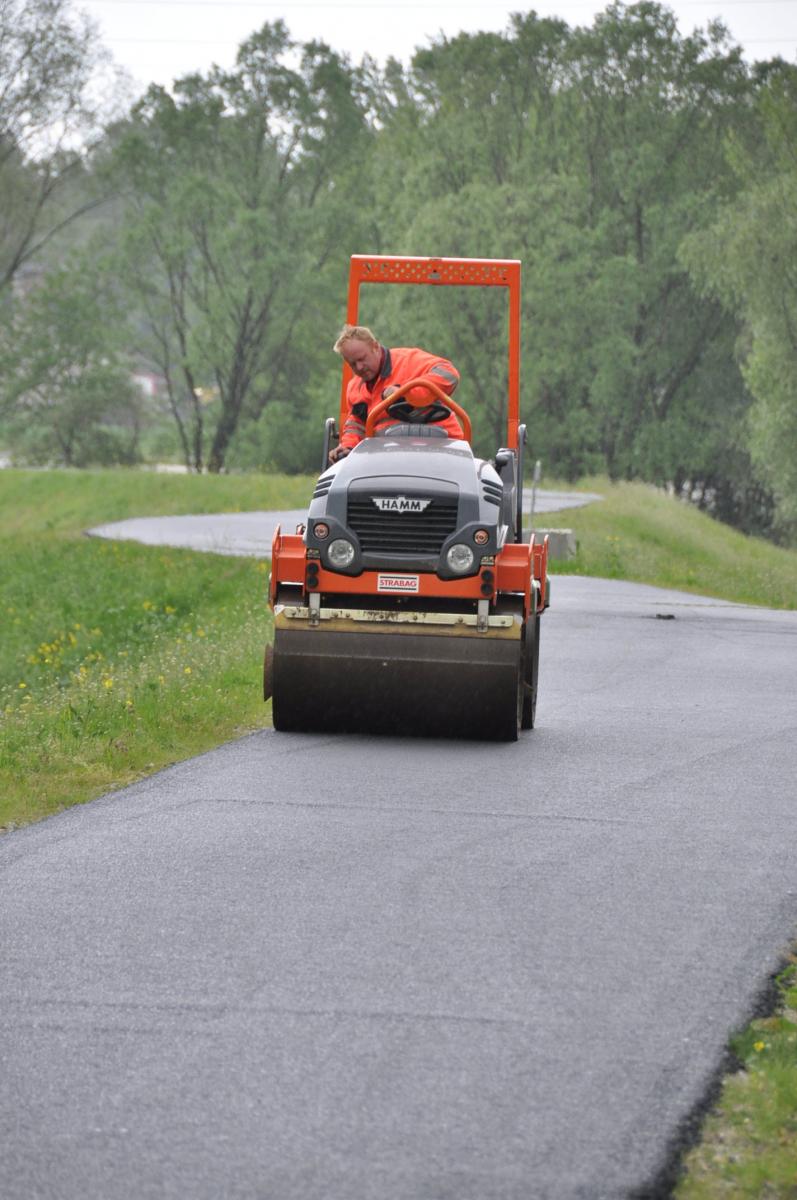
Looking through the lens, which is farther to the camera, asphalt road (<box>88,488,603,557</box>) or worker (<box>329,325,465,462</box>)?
asphalt road (<box>88,488,603,557</box>)

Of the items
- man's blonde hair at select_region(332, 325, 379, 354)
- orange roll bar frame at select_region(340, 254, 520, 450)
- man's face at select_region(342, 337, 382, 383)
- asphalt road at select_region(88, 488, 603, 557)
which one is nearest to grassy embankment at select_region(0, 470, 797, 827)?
asphalt road at select_region(88, 488, 603, 557)

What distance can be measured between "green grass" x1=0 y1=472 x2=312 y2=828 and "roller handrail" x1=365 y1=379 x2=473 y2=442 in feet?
6.52

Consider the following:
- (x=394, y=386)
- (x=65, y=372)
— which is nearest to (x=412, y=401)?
(x=394, y=386)

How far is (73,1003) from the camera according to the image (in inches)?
221

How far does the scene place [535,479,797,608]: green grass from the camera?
2716 centimetres

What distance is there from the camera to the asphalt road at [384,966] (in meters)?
4.49

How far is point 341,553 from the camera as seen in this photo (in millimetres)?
10477

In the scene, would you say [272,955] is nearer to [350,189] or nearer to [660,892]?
[660,892]

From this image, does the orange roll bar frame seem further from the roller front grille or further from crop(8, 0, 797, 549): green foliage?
crop(8, 0, 797, 549): green foliage

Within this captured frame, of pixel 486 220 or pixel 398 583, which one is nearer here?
pixel 398 583

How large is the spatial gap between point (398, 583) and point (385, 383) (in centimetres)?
142

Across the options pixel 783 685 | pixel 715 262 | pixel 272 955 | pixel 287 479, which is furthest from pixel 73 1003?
pixel 715 262

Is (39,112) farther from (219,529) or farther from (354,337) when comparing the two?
(354,337)

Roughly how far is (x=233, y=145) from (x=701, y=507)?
63.4ft
